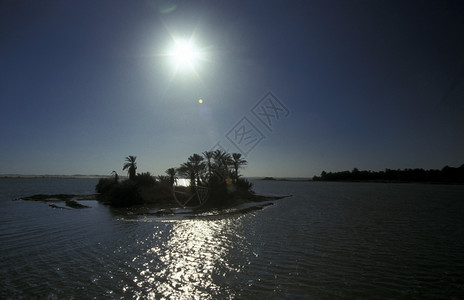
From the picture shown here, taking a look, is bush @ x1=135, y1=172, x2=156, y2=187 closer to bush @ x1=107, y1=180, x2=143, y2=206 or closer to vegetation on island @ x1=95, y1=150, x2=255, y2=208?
vegetation on island @ x1=95, y1=150, x2=255, y2=208

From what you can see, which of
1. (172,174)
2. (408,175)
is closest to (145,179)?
(172,174)

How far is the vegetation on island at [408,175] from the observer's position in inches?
3919

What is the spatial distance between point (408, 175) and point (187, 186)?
420 feet

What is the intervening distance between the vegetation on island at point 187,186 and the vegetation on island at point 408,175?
10510 centimetres

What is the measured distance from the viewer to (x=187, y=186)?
1516 inches

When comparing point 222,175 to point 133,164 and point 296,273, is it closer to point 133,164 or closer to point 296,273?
point 133,164

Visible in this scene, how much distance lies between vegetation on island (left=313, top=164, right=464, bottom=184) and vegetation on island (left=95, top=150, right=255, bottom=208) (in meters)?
105

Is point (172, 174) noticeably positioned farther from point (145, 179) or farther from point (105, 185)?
point (105, 185)

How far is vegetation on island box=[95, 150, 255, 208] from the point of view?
32000mm

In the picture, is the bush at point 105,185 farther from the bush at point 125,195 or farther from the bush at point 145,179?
the bush at point 125,195

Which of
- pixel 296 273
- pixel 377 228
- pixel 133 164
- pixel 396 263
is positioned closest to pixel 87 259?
pixel 296 273

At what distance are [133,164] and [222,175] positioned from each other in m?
20.2

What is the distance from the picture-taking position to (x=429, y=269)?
28.8ft

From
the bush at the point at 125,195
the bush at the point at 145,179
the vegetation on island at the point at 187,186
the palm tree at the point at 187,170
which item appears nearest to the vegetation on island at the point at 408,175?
the vegetation on island at the point at 187,186
